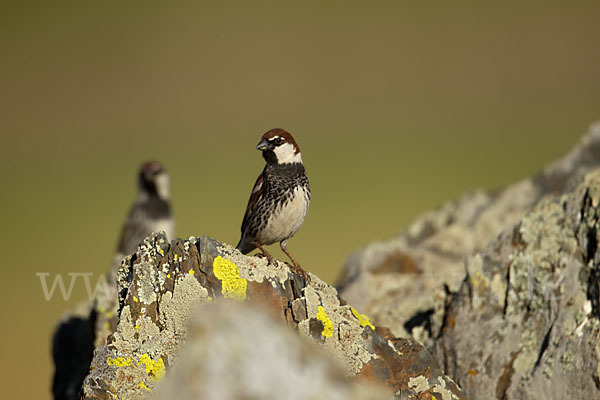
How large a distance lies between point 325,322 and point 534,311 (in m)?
1.83

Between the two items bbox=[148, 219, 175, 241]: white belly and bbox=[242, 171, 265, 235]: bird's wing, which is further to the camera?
bbox=[148, 219, 175, 241]: white belly

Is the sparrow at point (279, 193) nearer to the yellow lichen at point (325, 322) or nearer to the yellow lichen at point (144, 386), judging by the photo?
the yellow lichen at point (325, 322)

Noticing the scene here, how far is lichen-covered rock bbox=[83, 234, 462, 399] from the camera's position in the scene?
17.3ft

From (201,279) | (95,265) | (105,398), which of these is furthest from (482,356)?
(95,265)

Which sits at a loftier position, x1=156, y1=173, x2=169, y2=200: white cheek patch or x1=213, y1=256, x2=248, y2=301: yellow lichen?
x1=156, y1=173, x2=169, y2=200: white cheek patch

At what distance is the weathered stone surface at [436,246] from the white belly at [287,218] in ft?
4.96

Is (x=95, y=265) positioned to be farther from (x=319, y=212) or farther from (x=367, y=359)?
(x=367, y=359)

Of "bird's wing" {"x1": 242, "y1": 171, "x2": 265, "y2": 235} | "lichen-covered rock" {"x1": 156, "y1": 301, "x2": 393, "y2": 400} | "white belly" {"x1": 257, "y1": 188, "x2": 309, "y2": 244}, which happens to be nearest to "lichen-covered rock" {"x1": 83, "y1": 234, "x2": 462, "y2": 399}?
"white belly" {"x1": 257, "y1": 188, "x2": 309, "y2": 244}

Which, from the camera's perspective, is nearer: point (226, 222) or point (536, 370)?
point (536, 370)

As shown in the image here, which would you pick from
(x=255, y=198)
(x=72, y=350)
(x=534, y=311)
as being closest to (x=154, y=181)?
(x=72, y=350)

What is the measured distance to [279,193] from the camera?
7109 mm

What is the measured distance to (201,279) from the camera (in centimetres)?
553

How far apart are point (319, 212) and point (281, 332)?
2545 cm

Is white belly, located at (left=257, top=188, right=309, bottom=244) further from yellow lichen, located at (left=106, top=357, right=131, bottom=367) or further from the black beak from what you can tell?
yellow lichen, located at (left=106, top=357, right=131, bottom=367)
